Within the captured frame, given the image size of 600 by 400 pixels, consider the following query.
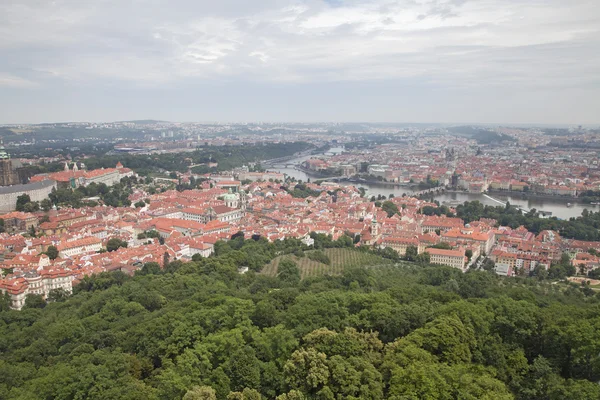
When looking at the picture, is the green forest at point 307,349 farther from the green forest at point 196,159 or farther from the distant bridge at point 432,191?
the green forest at point 196,159

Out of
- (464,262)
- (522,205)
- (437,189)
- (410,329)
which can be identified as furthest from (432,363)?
(437,189)

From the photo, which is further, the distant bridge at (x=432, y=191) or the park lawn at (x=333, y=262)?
the distant bridge at (x=432, y=191)

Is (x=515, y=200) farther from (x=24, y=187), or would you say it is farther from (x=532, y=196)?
(x=24, y=187)

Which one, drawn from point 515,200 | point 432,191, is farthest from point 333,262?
point 432,191

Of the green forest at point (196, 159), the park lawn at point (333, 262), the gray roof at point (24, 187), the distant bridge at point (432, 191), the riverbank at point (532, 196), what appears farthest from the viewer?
the green forest at point (196, 159)

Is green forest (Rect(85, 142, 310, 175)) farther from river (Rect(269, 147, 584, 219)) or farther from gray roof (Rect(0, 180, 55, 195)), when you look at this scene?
river (Rect(269, 147, 584, 219))

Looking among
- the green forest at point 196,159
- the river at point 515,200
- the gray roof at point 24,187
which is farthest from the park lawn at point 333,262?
Result: the green forest at point 196,159

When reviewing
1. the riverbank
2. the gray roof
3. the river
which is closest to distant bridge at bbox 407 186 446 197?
the river
